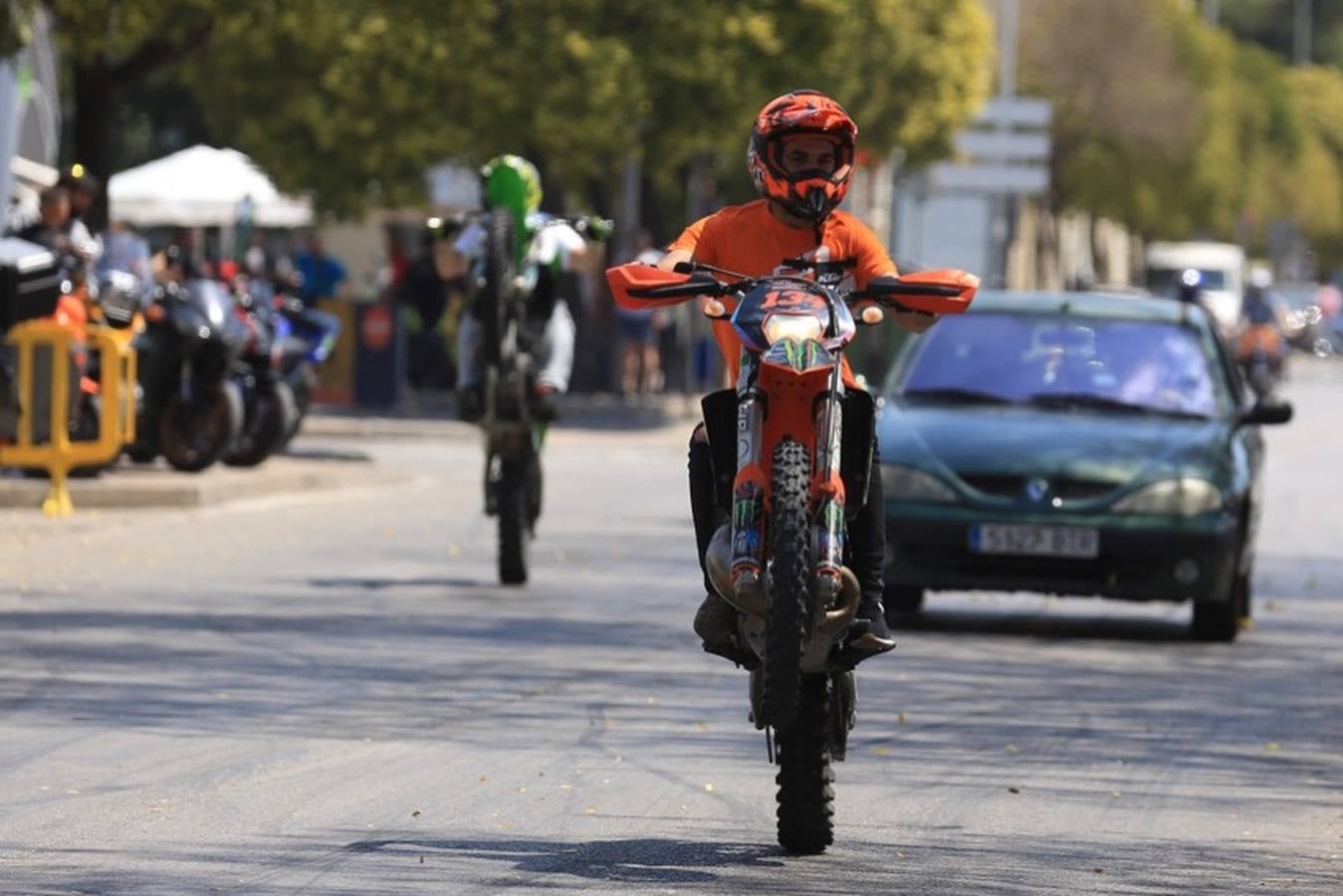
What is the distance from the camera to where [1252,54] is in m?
112

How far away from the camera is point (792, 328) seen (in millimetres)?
8234

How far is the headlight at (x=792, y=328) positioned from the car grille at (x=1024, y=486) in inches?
261

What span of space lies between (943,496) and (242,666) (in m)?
3.49

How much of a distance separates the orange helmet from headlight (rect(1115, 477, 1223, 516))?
20.3 ft

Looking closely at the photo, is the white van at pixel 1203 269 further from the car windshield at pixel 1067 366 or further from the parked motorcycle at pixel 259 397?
the car windshield at pixel 1067 366

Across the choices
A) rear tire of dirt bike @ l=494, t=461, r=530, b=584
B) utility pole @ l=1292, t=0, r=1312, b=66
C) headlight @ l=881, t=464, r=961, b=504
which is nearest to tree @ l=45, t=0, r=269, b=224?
rear tire of dirt bike @ l=494, t=461, r=530, b=584

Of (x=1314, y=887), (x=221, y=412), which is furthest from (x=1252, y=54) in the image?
(x=1314, y=887)

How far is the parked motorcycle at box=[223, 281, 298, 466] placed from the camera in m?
24.3

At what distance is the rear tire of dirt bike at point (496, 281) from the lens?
53.1 feet

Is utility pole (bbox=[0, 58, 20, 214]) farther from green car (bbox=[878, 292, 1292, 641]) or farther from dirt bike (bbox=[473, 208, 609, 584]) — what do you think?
green car (bbox=[878, 292, 1292, 641])

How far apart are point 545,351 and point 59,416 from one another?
4767 millimetres

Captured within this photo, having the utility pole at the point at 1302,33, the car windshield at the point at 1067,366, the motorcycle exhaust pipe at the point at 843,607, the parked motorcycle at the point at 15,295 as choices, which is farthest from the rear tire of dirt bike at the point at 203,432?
the utility pole at the point at 1302,33

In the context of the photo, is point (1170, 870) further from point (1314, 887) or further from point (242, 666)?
point (242, 666)

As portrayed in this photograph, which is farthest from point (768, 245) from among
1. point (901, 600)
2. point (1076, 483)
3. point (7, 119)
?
point (7, 119)
